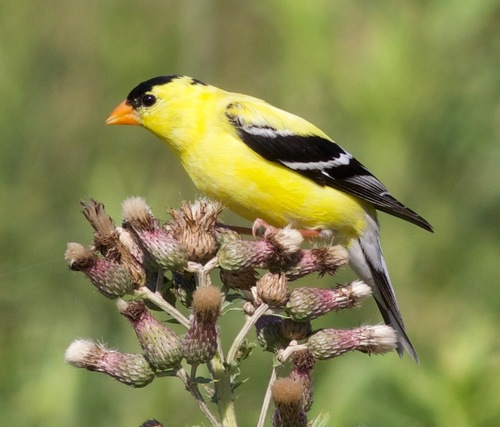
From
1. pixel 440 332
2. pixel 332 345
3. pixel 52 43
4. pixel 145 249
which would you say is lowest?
pixel 440 332

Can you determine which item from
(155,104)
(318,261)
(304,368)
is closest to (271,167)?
(155,104)

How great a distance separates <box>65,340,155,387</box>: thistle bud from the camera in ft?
7.10

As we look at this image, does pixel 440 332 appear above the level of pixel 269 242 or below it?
below

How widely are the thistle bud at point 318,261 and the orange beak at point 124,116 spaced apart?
1.20 metres

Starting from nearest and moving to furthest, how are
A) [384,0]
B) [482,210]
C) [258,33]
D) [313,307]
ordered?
[313,307], [482,210], [384,0], [258,33]

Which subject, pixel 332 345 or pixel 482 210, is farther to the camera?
pixel 482 210

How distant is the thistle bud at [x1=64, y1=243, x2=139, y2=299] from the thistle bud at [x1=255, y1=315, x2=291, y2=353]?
1.15ft

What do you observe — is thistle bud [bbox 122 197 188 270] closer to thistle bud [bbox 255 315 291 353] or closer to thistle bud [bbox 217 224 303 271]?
thistle bud [bbox 217 224 303 271]

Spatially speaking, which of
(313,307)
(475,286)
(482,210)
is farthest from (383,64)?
(313,307)

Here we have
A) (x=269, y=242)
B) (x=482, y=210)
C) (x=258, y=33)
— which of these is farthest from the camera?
(x=258, y=33)

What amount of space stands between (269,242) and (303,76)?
184 centimetres

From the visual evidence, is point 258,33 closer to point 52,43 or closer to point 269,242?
point 52,43

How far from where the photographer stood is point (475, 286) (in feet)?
12.0

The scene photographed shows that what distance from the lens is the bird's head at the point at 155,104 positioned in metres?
3.46
